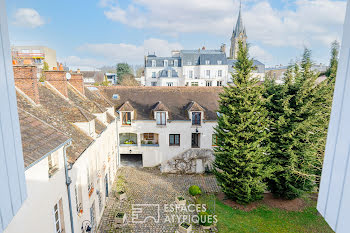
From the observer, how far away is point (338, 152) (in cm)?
212

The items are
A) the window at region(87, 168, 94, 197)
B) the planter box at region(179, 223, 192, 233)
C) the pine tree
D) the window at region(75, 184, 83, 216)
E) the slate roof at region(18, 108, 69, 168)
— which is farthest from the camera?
the pine tree

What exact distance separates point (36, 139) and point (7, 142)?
15.7 feet

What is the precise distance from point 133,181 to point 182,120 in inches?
302

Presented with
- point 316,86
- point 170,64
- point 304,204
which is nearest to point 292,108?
point 316,86

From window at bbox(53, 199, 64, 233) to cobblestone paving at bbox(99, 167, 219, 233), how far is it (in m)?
5.51

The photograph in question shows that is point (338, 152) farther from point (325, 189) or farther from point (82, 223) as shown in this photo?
point (82, 223)

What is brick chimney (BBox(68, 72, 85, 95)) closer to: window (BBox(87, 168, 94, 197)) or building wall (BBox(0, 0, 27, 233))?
window (BBox(87, 168, 94, 197))

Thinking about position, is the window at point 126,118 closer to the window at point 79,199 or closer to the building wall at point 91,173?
the building wall at point 91,173

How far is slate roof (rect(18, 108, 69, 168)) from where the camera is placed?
225 inches

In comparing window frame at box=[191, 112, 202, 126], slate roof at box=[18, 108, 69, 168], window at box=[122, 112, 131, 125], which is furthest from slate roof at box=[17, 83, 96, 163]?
window frame at box=[191, 112, 202, 126]

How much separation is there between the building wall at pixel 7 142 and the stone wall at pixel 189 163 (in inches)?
756

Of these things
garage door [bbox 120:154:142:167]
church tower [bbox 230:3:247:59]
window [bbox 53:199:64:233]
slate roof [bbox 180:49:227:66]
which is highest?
church tower [bbox 230:3:247:59]

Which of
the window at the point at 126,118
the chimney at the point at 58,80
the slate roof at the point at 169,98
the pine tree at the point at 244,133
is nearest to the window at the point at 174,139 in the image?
the slate roof at the point at 169,98

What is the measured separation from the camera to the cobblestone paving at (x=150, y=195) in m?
13.2
